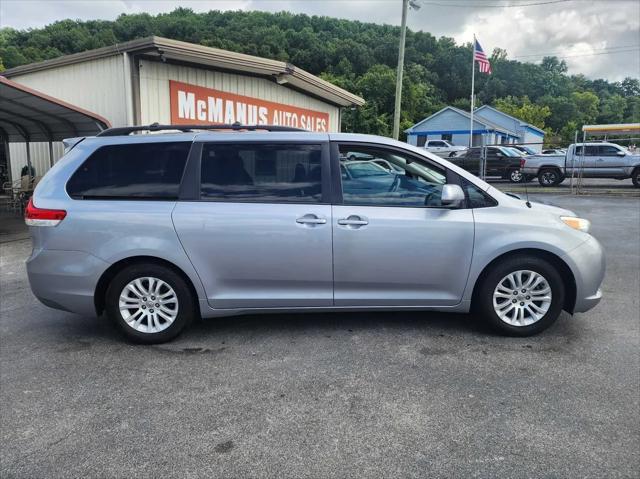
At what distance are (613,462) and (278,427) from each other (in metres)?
1.79

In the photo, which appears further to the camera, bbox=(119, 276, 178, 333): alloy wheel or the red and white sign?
the red and white sign

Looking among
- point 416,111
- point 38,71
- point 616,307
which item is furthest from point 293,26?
point 616,307

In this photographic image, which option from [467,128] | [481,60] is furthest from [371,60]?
[481,60]

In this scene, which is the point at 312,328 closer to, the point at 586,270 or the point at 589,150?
the point at 586,270

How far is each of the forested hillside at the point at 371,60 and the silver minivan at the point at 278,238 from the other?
22659 millimetres

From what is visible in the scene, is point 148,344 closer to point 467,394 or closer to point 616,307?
point 467,394

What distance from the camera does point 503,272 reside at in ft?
13.5

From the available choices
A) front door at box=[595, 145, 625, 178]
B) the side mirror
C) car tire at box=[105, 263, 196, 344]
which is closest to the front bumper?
the side mirror

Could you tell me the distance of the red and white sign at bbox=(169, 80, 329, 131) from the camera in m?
10.4

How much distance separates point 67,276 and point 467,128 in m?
43.7

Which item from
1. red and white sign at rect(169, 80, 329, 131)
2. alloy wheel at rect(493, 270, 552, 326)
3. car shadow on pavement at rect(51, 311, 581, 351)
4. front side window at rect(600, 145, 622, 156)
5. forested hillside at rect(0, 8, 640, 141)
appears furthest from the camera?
forested hillside at rect(0, 8, 640, 141)

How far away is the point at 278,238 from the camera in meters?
3.96

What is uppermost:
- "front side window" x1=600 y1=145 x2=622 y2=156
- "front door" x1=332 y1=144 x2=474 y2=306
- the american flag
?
the american flag

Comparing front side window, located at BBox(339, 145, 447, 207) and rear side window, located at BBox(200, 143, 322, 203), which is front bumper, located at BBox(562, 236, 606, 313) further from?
rear side window, located at BBox(200, 143, 322, 203)
